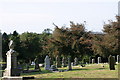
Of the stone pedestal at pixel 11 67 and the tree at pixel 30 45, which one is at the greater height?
the tree at pixel 30 45

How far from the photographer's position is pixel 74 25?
141ft

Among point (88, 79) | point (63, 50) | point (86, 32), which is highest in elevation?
point (86, 32)

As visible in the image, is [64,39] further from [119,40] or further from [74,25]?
[119,40]

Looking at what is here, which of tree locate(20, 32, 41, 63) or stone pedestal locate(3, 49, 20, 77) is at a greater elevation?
tree locate(20, 32, 41, 63)

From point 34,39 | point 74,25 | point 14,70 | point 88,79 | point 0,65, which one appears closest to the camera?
point 88,79

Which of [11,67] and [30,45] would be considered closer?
[11,67]

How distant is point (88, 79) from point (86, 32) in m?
24.9

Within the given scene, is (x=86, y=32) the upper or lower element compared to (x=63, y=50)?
upper

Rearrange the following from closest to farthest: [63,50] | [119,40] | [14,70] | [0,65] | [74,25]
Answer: [14,70] < [119,40] < [63,50] < [74,25] < [0,65]

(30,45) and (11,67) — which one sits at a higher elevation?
(30,45)

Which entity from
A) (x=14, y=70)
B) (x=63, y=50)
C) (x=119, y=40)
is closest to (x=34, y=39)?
(x=63, y=50)

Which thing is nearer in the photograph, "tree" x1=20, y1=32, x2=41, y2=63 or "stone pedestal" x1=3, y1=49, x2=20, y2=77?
"stone pedestal" x1=3, y1=49, x2=20, y2=77

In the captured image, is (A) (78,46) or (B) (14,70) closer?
(B) (14,70)

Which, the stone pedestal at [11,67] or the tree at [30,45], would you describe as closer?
the stone pedestal at [11,67]
